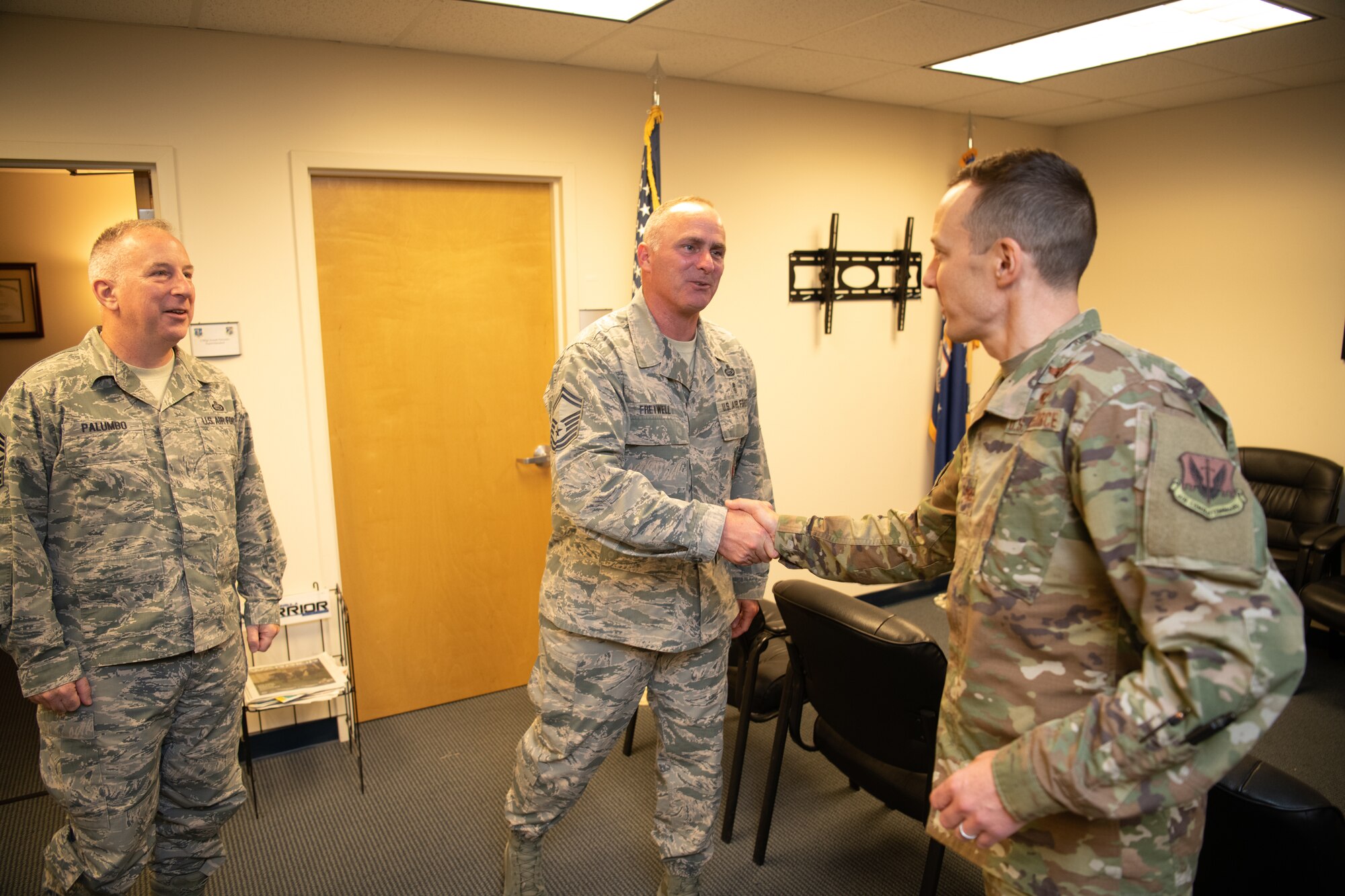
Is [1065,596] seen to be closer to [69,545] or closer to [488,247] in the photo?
[69,545]

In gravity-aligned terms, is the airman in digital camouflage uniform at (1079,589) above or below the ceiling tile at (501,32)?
below

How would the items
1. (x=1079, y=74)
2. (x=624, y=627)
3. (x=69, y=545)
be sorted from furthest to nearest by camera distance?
1. (x=1079, y=74)
2. (x=624, y=627)
3. (x=69, y=545)

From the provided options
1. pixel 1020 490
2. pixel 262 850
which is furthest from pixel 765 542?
pixel 262 850

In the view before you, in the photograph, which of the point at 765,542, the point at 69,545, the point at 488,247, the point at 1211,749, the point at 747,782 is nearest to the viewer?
the point at 1211,749

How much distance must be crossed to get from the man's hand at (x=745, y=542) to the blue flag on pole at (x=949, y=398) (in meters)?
3.17

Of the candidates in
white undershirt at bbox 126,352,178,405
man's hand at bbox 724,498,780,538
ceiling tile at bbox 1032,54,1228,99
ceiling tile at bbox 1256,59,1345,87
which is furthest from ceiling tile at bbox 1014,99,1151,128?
white undershirt at bbox 126,352,178,405

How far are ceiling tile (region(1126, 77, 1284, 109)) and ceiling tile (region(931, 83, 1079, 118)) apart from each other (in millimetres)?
362

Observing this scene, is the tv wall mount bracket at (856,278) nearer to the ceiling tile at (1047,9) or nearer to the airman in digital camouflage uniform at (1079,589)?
the ceiling tile at (1047,9)

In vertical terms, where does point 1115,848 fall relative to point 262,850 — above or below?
above

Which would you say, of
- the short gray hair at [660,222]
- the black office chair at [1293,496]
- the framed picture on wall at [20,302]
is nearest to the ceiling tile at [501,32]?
the short gray hair at [660,222]

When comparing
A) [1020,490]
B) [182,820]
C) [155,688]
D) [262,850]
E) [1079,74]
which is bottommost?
[262,850]

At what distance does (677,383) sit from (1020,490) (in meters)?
1.00

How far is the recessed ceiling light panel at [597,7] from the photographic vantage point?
8.86ft

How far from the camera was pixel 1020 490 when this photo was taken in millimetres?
1188
